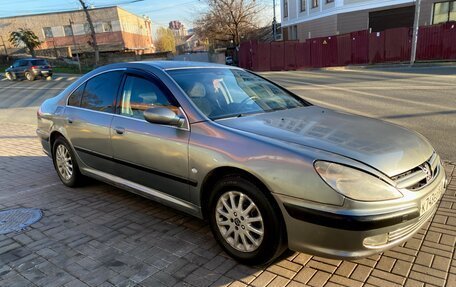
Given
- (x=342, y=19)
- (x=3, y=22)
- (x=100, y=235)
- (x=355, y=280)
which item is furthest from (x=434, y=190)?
(x=3, y=22)

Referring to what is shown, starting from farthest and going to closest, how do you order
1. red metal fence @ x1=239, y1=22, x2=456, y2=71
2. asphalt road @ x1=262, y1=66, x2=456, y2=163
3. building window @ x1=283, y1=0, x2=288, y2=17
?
building window @ x1=283, y1=0, x2=288, y2=17, red metal fence @ x1=239, y1=22, x2=456, y2=71, asphalt road @ x1=262, y1=66, x2=456, y2=163

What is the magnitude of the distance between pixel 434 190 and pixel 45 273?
305 cm

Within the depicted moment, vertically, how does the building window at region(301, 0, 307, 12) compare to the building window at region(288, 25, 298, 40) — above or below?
above

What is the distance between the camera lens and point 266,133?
9.33 feet

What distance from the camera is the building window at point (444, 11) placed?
2743 cm

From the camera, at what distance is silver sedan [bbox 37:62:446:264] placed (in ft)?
7.95

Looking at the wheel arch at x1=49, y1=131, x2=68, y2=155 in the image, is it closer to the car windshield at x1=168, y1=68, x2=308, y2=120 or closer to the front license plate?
the car windshield at x1=168, y1=68, x2=308, y2=120

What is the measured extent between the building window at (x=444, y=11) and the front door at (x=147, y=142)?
3050 cm

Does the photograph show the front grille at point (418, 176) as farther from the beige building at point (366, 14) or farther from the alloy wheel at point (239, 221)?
the beige building at point (366, 14)

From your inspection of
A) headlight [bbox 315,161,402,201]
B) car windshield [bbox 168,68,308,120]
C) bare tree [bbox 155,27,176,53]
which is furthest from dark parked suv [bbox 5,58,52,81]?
bare tree [bbox 155,27,176,53]

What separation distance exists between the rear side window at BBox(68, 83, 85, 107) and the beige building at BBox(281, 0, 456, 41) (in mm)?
24655

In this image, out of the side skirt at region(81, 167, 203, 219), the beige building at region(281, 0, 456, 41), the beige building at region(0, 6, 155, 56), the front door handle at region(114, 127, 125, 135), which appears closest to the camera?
the side skirt at region(81, 167, 203, 219)

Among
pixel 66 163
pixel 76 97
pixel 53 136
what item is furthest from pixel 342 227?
pixel 53 136

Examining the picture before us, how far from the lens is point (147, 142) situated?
345 cm
